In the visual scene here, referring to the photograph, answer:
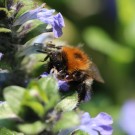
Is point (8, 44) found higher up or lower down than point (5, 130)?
higher up

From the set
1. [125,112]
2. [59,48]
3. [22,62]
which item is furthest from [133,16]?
[22,62]

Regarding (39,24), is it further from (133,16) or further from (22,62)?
(133,16)

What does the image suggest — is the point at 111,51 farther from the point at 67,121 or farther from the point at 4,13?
the point at 67,121

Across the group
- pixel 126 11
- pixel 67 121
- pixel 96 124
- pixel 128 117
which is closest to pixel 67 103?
pixel 96 124

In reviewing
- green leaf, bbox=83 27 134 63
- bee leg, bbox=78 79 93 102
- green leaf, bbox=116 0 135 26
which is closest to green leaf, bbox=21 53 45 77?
bee leg, bbox=78 79 93 102

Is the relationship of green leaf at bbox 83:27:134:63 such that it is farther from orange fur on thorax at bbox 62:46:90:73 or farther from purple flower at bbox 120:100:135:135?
orange fur on thorax at bbox 62:46:90:73

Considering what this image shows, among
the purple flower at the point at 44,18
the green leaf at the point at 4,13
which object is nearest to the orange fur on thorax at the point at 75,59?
the purple flower at the point at 44,18
